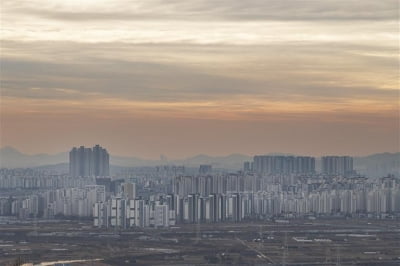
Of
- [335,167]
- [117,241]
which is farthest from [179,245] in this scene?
[335,167]

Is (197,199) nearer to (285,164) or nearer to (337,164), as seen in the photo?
(285,164)

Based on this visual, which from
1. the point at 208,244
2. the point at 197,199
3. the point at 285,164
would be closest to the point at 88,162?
the point at 285,164

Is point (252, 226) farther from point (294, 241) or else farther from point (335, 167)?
point (335, 167)

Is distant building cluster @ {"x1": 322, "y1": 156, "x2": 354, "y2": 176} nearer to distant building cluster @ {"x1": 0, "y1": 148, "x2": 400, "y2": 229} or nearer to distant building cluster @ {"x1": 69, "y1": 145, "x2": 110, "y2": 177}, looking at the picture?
distant building cluster @ {"x1": 0, "y1": 148, "x2": 400, "y2": 229}

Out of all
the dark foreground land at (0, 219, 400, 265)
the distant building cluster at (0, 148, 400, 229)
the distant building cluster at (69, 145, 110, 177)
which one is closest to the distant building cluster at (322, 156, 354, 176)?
the distant building cluster at (0, 148, 400, 229)

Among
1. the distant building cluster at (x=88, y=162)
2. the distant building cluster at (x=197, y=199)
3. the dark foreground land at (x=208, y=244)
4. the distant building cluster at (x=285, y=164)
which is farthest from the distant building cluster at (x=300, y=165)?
the dark foreground land at (x=208, y=244)

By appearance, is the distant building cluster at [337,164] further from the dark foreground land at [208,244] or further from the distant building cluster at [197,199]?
the dark foreground land at [208,244]

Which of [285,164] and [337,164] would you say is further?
[337,164]
